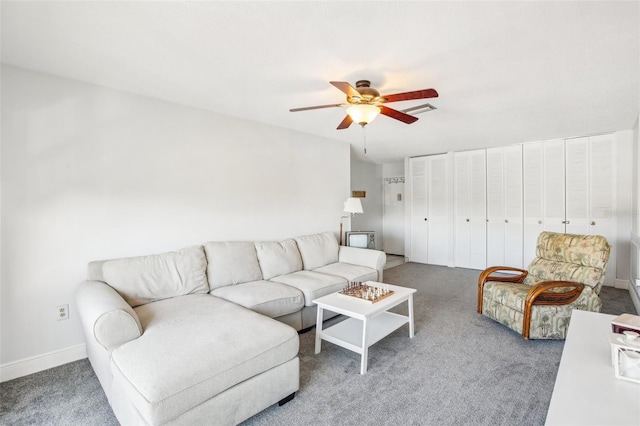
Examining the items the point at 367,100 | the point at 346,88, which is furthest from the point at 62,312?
the point at 367,100

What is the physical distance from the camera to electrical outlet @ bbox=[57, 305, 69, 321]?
2457 mm

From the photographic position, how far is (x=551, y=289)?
2.93m

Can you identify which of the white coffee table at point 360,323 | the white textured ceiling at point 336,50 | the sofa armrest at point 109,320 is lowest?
the white coffee table at point 360,323

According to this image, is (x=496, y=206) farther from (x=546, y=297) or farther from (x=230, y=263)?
(x=230, y=263)

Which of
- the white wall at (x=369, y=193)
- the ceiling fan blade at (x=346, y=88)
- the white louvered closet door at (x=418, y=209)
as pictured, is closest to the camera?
the ceiling fan blade at (x=346, y=88)

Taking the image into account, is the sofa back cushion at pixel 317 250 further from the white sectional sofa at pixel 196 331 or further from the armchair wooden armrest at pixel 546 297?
the armchair wooden armrest at pixel 546 297

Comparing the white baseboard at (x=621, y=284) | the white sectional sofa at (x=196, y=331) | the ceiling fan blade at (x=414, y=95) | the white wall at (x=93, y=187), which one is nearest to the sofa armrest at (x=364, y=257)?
the white sectional sofa at (x=196, y=331)

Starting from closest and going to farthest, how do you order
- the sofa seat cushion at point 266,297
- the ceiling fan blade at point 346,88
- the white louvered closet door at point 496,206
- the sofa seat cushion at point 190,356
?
the sofa seat cushion at point 190,356
the ceiling fan blade at point 346,88
the sofa seat cushion at point 266,297
the white louvered closet door at point 496,206

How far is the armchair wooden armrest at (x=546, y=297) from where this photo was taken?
2.69 m

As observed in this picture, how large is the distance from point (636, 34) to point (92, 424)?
3.93 metres

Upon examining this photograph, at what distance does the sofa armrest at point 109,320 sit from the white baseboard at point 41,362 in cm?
76

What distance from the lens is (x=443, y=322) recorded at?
3.23 m

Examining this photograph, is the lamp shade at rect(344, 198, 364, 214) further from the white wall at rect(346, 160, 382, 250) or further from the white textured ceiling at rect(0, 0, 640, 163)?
the white wall at rect(346, 160, 382, 250)

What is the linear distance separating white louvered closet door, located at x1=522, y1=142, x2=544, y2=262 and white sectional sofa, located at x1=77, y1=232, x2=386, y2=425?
11.5 feet
